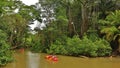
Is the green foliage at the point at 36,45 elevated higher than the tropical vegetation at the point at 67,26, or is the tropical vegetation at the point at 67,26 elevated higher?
the tropical vegetation at the point at 67,26

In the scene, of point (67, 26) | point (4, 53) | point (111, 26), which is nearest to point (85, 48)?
point (111, 26)

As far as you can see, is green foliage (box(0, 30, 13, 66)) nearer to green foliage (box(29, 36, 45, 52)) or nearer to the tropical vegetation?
the tropical vegetation

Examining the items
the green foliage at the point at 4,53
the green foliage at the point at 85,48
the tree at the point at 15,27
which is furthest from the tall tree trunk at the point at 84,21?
the green foliage at the point at 4,53

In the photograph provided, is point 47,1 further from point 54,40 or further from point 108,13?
point 108,13

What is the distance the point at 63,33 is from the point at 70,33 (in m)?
0.88

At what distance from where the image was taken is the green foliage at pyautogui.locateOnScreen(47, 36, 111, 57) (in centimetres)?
2272

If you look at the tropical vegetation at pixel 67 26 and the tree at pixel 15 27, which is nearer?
the tropical vegetation at pixel 67 26

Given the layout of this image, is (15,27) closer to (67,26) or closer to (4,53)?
(67,26)

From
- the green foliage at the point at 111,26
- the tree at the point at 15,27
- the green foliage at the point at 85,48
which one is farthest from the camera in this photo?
the tree at the point at 15,27

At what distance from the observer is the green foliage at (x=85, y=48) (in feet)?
74.5

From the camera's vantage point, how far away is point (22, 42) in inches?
1222

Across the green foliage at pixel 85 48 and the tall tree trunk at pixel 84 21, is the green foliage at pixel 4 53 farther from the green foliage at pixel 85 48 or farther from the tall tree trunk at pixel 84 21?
the tall tree trunk at pixel 84 21

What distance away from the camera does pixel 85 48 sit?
74.7 feet

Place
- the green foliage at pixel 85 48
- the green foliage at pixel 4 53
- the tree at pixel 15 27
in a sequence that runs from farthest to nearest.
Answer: the tree at pixel 15 27 < the green foliage at pixel 85 48 < the green foliage at pixel 4 53
